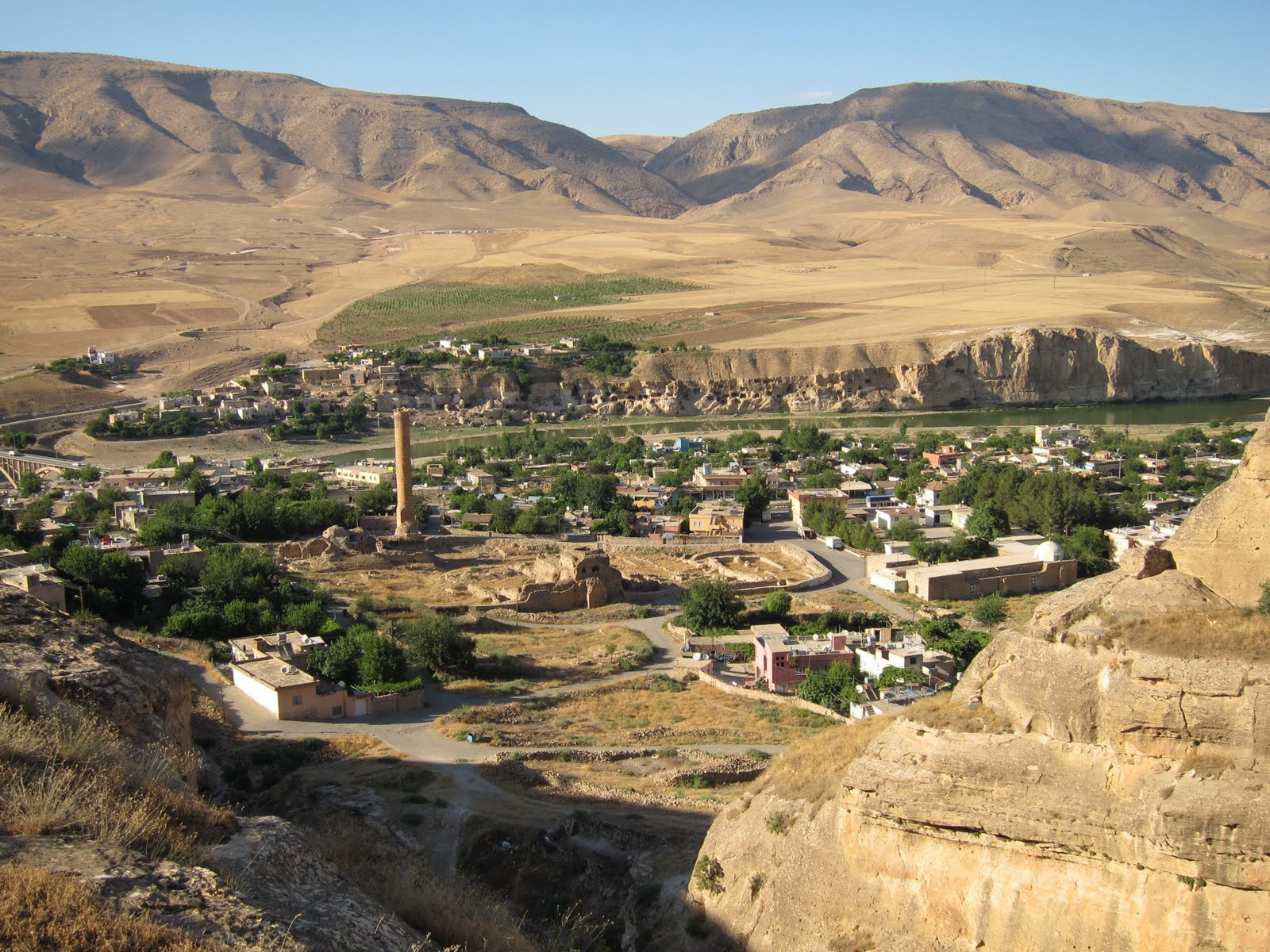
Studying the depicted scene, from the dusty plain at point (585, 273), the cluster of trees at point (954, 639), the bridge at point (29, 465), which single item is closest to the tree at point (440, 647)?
the cluster of trees at point (954, 639)

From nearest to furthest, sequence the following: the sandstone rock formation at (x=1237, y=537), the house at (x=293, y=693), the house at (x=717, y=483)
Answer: the sandstone rock formation at (x=1237, y=537) < the house at (x=293, y=693) < the house at (x=717, y=483)

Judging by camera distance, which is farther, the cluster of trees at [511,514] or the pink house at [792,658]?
the cluster of trees at [511,514]

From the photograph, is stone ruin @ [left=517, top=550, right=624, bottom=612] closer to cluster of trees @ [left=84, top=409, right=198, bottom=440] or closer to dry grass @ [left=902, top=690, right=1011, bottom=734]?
dry grass @ [left=902, top=690, right=1011, bottom=734]

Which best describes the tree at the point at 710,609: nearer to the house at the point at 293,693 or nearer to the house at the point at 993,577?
the house at the point at 993,577

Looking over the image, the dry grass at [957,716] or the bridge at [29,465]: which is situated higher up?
the dry grass at [957,716]

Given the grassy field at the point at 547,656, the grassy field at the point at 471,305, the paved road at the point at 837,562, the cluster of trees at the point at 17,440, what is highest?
the grassy field at the point at 471,305

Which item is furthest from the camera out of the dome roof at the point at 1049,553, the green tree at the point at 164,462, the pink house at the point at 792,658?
the green tree at the point at 164,462
